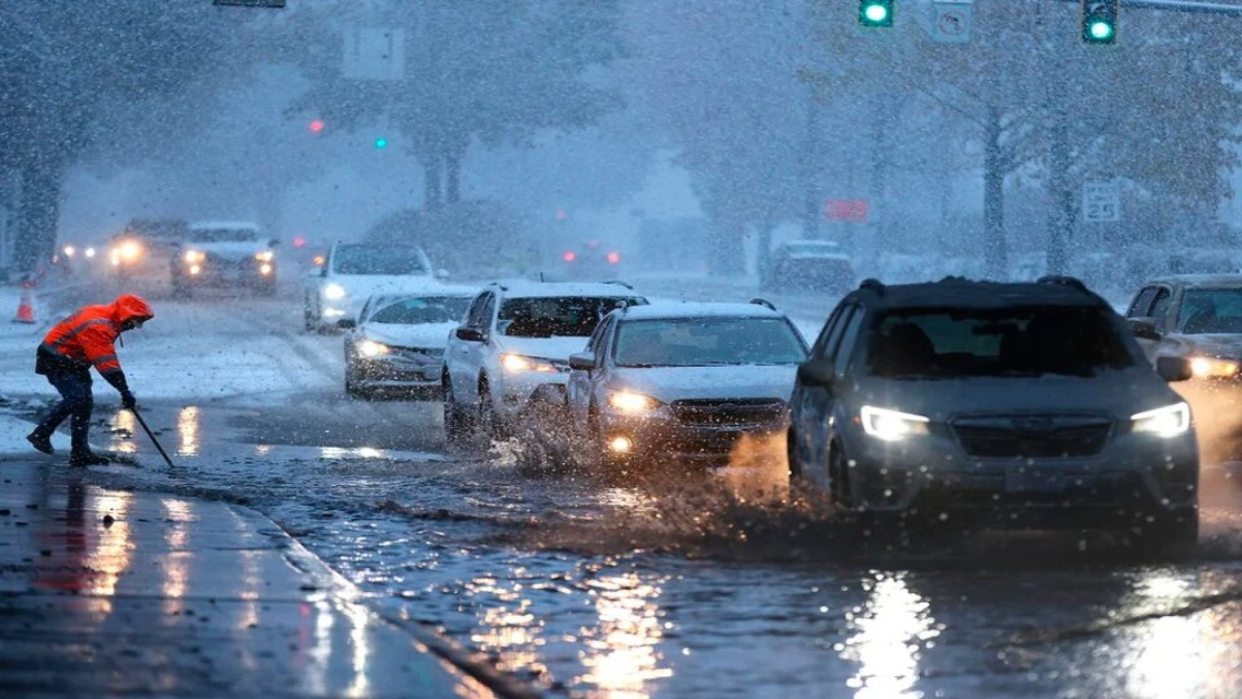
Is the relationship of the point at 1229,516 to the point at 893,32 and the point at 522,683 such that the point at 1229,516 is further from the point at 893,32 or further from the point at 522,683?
the point at 893,32

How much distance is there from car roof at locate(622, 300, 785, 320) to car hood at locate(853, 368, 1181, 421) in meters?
5.67

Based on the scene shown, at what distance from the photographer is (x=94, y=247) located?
87.0 metres

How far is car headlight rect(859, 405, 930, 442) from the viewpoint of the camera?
11844 mm

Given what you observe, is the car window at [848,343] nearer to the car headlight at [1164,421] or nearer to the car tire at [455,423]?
the car headlight at [1164,421]

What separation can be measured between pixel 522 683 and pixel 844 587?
113 inches

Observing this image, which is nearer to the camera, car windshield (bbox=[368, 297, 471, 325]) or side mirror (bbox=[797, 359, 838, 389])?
side mirror (bbox=[797, 359, 838, 389])

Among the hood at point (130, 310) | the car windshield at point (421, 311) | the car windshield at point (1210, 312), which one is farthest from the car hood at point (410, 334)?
the car windshield at point (1210, 312)

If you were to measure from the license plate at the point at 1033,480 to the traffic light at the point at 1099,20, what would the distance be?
16554 millimetres

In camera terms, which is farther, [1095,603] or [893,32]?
[893,32]

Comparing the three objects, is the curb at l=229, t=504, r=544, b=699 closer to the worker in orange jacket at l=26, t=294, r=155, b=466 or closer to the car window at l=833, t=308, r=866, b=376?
the car window at l=833, t=308, r=866, b=376

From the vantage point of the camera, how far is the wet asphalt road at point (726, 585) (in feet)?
28.0

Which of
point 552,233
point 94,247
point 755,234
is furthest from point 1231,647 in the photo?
point 755,234

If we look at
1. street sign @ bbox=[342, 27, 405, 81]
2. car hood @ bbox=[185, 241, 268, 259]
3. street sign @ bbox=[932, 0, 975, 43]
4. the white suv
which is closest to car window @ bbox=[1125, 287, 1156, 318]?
the white suv

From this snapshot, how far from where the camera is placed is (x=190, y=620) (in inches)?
376
